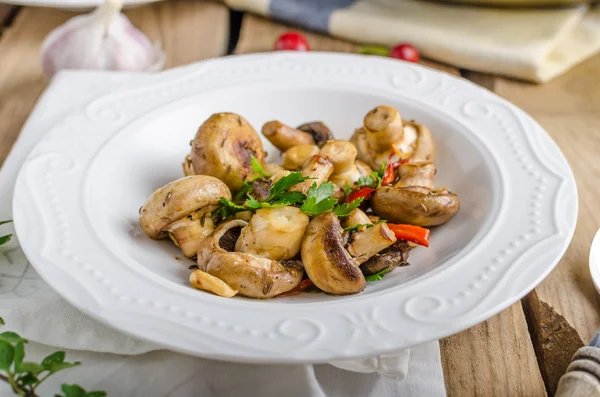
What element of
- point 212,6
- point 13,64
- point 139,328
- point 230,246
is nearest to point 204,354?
point 139,328

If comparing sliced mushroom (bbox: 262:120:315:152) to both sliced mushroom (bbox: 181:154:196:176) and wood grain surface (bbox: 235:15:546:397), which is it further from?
wood grain surface (bbox: 235:15:546:397)

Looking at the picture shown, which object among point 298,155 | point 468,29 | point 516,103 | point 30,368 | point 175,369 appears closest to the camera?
point 30,368

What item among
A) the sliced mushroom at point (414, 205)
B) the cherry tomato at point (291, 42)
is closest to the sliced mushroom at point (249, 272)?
the sliced mushroom at point (414, 205)

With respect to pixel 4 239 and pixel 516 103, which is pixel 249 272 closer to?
pixel 4 239

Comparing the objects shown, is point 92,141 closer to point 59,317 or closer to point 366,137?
point 59,317

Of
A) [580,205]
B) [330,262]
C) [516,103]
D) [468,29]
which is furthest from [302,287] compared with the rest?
[468,29]

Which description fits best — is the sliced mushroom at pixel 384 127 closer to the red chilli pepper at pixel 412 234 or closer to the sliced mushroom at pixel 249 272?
the red chilli pepper at pixel 412 234
